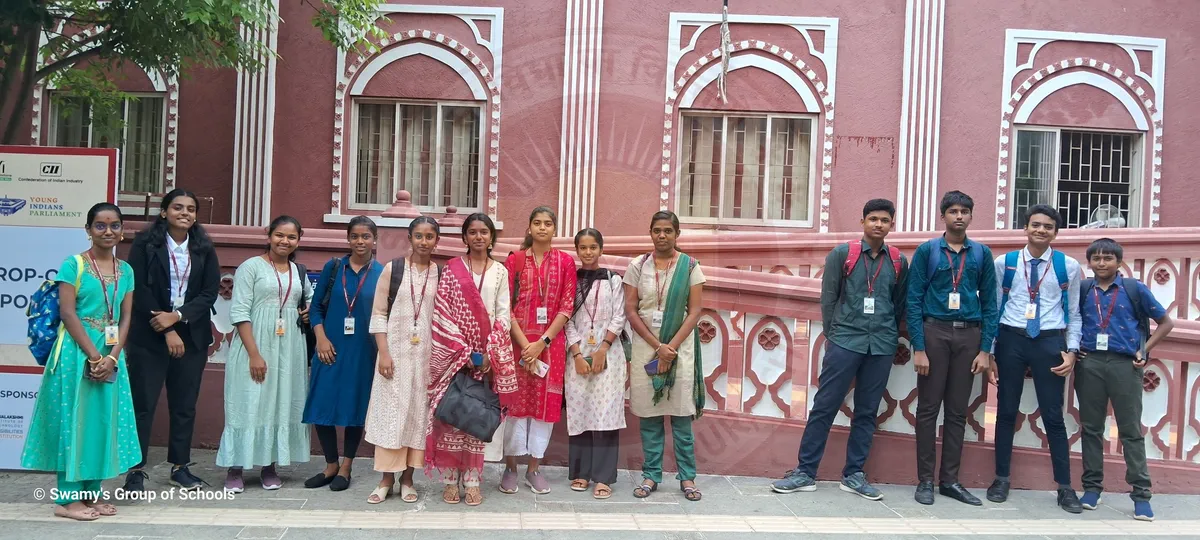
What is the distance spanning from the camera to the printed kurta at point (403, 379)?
17.7 ft

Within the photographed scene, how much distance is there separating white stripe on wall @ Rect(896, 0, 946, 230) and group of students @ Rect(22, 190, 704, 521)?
5.04 m

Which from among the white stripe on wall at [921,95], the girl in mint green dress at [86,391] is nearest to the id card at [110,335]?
the girl in mint green dress at [86,391]

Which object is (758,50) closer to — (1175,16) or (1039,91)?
(1039,91)

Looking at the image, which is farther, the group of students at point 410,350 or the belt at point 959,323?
the belt at point 959,323

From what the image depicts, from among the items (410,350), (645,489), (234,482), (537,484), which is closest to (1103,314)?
(645,489)

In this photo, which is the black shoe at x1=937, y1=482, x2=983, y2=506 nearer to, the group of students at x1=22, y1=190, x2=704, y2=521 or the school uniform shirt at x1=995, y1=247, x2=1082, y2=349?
the school uniform shirt at x1=995, y1=247, x2=1082, y2=349

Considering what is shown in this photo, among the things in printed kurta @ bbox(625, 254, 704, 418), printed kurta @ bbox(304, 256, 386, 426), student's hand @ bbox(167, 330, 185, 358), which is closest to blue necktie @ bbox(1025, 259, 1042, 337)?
printed kurta @ bbox(625, 254, 704, 418)

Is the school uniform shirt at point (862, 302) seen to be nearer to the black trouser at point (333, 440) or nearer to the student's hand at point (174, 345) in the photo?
the black trouser at point (333, 440)

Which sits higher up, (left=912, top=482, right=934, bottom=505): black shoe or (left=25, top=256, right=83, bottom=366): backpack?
(left=25, top=256, right=83, bottom=366): backpack

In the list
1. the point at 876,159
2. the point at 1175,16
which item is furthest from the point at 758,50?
the point at 1175,16

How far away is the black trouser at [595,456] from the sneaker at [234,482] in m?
2.01

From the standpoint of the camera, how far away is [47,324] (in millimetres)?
5039

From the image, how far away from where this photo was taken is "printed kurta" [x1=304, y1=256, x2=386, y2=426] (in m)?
5.59

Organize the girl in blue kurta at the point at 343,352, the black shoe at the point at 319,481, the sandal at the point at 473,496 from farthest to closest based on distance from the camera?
the black shoe at the point at 319,481 → the girl in blue kurta at the point at 343,352 → the sandal at the point at 473,496
